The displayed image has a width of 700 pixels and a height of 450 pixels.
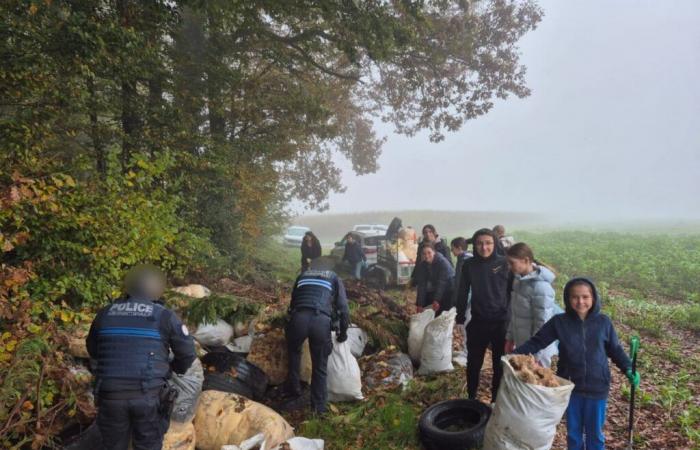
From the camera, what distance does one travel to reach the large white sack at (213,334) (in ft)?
16.2

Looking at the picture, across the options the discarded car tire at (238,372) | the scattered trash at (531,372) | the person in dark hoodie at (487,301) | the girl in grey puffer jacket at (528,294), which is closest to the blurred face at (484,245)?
the person in dark hoodie at (487,301)

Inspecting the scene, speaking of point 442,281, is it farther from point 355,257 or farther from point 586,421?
point 355,257

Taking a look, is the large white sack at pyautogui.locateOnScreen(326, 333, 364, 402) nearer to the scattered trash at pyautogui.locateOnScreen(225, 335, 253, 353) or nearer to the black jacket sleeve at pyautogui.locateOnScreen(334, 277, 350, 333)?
the black jacket sleeve at pyautogui.locateOnScreen(334, 277, 350, 333)

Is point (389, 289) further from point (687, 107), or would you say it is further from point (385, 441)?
point (687, 107)

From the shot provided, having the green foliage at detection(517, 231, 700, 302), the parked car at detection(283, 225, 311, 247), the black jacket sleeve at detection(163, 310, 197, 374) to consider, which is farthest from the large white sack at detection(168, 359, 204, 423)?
the parked car at detection(283, 225, 311, 247)

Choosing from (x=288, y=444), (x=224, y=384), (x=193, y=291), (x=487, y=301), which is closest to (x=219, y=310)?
(x=193, y=291)

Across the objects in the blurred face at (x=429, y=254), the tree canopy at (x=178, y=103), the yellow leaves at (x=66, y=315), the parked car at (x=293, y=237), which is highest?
the tree canopy at (x=178, y=103)

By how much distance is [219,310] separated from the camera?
527 centimetres

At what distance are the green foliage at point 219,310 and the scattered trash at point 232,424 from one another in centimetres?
150

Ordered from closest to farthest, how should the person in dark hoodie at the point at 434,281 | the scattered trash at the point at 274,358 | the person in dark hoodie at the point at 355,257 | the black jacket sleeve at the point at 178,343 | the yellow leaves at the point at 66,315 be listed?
1. the black jacket sleeve at the point at 178,343
2. the yellow leaves at the point at 66,315
3. the scattered trash at the point at 274,358
4. the person in dark hoodie at the point at 434,281
5. the person in dark hoodie at the point at 355,257

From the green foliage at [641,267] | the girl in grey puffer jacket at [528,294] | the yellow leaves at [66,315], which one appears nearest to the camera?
the girl in grey puffer jacket at [528,294]

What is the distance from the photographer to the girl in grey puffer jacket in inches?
154

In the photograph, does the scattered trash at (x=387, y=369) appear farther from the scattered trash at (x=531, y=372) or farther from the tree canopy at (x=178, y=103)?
the tree canopy at (x=178, y=103)

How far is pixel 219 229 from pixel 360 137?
47.4 ft
